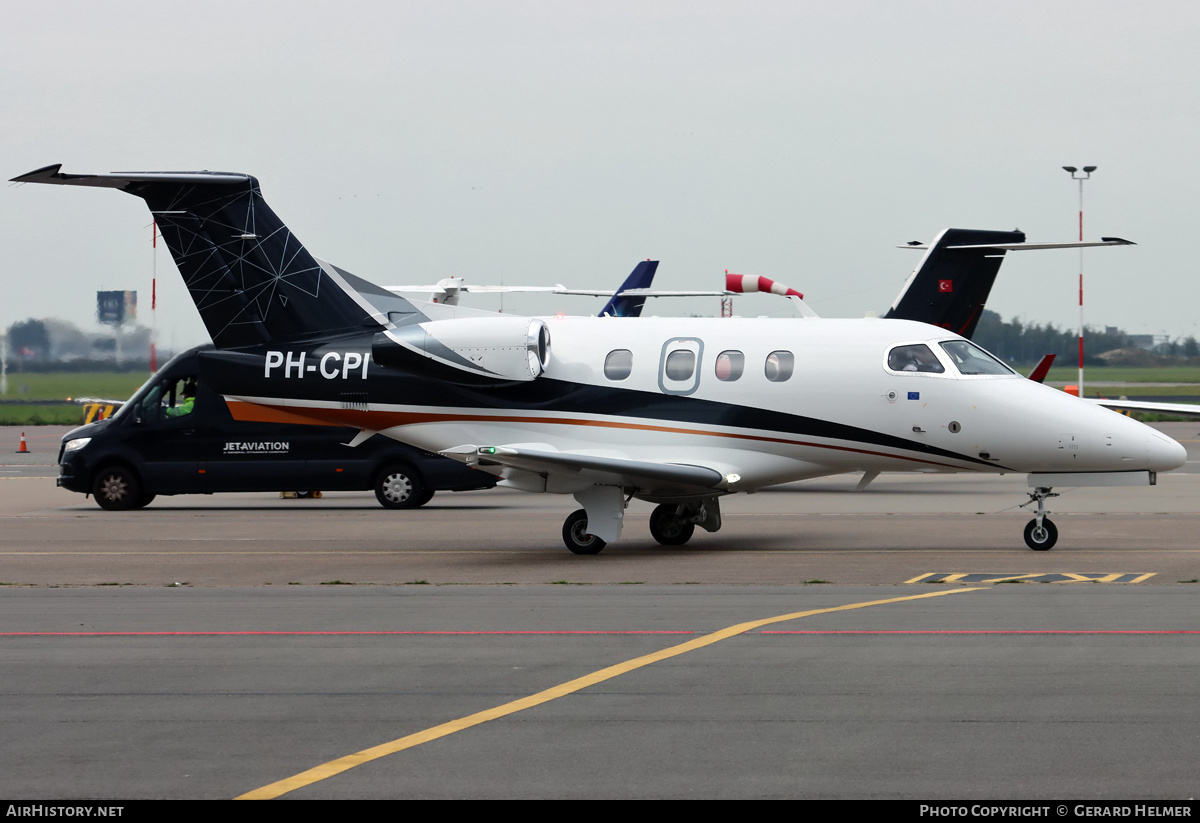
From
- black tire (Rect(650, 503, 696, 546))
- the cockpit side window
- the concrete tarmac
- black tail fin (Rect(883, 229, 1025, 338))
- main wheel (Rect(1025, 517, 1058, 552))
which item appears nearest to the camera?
the concrete tarmac

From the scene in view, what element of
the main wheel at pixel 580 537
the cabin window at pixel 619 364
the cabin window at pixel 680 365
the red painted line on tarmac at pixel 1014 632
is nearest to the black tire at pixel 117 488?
the main wheel at pixel 580 537

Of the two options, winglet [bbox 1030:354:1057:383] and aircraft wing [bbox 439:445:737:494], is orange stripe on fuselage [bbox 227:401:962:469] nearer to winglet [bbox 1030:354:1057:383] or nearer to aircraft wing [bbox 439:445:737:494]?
aircraft wing [bbox 439:445:737:494]

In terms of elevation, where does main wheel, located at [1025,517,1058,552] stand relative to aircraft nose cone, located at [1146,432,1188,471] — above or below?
below

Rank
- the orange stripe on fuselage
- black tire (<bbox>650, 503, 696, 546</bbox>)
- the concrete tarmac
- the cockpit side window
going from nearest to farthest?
the concrete tarmac, the cockpit side window, the orange stripe on fuselage, black tire (<bbox>650, 503, 696, 546</bbox>)

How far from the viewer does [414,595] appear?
13.7 meters

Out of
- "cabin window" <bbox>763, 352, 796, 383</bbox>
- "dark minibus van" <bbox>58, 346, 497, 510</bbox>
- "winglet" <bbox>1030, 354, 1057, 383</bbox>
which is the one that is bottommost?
"dark minibus van" <bbox>58, 346, 497, 510</bbox>

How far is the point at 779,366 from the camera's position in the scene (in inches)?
696

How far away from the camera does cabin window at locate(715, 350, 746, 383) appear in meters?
17.8

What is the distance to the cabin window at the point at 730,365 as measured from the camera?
17.8m

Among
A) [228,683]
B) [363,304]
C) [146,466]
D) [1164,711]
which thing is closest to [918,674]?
[1164,711]

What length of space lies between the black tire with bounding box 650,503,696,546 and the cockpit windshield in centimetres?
406

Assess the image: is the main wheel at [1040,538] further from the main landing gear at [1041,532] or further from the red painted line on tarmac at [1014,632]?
the red painted line on tarmac at [1014,632]

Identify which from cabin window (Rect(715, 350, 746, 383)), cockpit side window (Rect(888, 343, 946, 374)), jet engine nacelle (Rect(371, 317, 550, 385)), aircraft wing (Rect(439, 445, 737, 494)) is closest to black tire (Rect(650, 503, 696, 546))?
aircraft wing (Rect(439, 445, 737, 494))

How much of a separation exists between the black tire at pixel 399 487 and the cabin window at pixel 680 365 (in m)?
7.38
